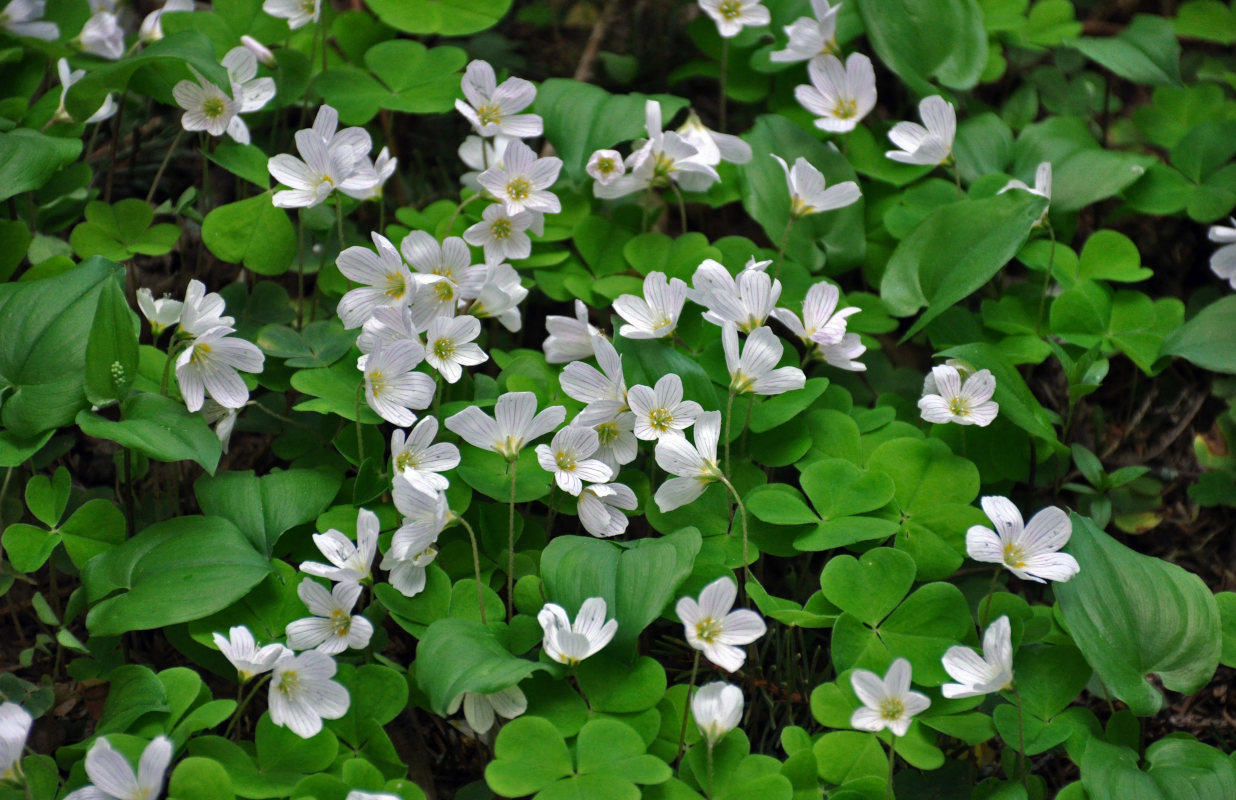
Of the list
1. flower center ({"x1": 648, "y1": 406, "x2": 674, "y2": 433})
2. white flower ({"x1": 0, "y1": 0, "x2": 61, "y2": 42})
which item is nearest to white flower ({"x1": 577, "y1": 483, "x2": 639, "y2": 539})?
flower center ({"x1": 648, "y1": 406, "x2": 674, "y2": 433})

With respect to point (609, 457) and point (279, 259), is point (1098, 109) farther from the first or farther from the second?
point (279, 259)

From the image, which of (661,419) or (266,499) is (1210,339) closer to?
(661,419)

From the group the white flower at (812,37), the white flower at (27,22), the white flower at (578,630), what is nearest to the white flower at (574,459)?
the white flower at (578,630)

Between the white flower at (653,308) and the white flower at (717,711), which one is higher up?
the white flower at (653,308)

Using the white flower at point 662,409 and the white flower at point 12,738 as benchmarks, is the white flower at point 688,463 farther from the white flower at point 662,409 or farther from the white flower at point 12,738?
the white flower at point 12,738

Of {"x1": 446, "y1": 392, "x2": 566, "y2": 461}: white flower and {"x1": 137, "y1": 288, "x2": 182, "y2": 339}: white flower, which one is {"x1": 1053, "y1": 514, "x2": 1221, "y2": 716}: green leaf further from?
{"x1": 137, "y1": 288, "x2": 182, "y2": 339}: white flower

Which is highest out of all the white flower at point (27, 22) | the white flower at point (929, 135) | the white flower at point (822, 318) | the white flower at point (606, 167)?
the white flower at point (27, 22)
